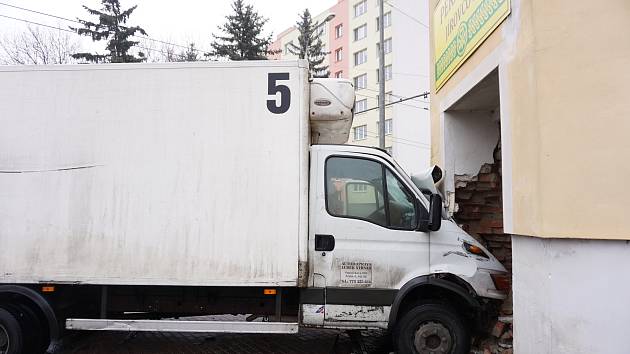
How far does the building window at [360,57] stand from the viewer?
40.4 m

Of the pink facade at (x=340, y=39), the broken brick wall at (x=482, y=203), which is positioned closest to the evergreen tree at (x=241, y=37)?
the pink facade at (x=340, y=39)

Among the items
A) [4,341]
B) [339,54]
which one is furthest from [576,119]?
[339,54]

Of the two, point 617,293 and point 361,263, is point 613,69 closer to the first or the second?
point 617,293

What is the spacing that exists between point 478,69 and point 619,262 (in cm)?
269

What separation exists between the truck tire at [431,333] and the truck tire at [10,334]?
3857 millimetres

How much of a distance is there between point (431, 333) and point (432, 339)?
0.07 meters

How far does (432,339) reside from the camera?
500 cm

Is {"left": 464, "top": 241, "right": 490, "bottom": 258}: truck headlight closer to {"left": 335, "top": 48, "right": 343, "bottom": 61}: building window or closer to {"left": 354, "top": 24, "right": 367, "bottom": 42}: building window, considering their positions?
{"left": 354, "top": 24, "right": 367, "bottom": 42}: building window

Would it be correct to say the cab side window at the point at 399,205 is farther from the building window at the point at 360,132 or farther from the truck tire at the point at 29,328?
the building window at the point at 360,132

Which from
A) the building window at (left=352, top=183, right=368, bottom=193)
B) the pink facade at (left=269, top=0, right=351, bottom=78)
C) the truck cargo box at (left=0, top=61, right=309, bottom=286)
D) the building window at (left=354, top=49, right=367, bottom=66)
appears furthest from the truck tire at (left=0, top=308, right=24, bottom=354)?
the pink facade at (left=269, top=0, right=351, bottom=78)

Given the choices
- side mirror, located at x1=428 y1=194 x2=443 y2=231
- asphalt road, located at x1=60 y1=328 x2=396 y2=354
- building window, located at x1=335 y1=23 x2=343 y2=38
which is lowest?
asphalt road, located at x1=60 y1=328 x2=396 y2=354

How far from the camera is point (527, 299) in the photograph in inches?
171

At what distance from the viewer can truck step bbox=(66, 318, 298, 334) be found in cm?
491

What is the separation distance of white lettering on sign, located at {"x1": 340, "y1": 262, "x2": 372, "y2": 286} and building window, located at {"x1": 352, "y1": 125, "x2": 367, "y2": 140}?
34403 millimetres
